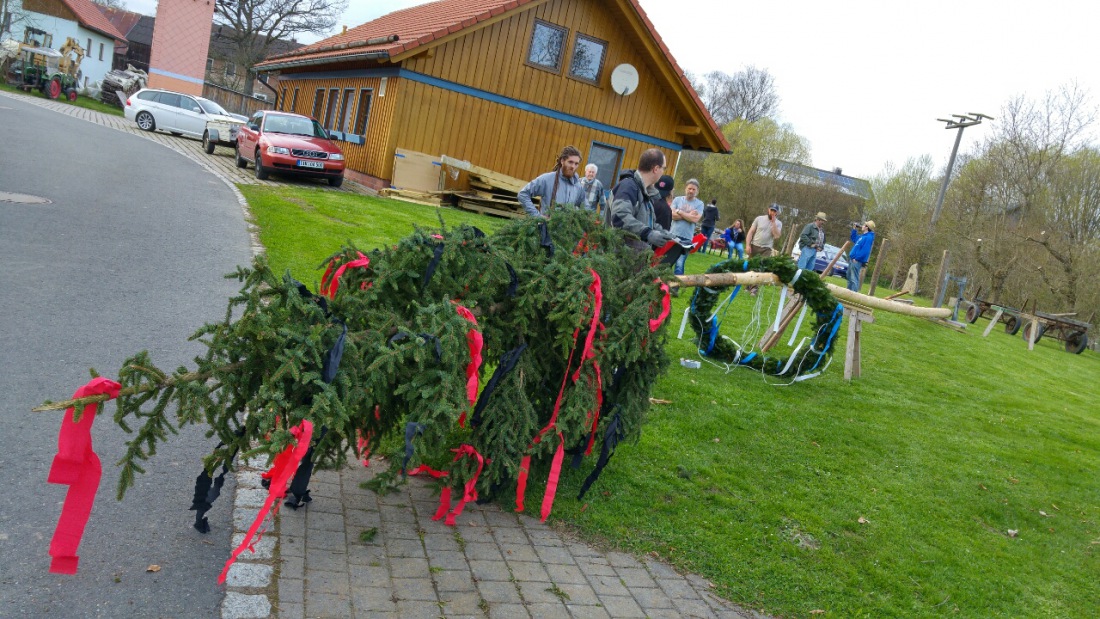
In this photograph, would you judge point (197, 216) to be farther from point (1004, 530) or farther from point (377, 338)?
point (1004, 530)

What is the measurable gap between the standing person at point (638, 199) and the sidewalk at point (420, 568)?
7.56 ft

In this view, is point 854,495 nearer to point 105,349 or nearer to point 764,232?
point 105,349

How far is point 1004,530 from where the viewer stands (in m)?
5.97

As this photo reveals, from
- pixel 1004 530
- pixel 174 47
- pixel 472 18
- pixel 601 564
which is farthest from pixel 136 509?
pixel 174 47

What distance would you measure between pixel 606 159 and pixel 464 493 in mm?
20089

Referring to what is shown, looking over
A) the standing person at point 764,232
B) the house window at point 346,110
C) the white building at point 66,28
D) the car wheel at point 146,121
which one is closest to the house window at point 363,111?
the house window at point 346,110

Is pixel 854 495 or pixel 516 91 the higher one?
pixel 516 91

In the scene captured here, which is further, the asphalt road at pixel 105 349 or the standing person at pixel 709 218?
the standing person at pixel 709 218

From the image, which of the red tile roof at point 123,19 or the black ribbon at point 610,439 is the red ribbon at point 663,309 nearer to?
the black ribbon at point 610,439

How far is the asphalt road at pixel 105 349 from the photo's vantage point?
10.8 ft

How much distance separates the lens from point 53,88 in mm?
36656

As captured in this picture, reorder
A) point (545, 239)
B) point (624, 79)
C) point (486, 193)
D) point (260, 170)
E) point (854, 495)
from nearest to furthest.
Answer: point (545, 239), point (854, 495), point (260, 170), point (486, 193), point (624, 79)

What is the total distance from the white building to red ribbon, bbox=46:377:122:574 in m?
59.2

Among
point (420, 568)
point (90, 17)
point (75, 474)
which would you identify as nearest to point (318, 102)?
point (420, 568)
